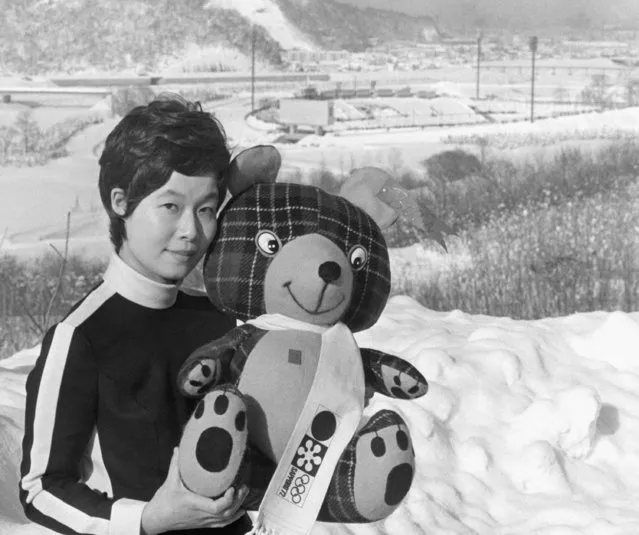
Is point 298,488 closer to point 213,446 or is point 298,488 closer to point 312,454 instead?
point 312,454

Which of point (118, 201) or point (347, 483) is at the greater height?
point (118, 201)

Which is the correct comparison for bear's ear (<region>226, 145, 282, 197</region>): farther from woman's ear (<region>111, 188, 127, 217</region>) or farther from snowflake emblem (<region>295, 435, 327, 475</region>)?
snowflake emblem (<region>295, 435, 327, 475</region>)

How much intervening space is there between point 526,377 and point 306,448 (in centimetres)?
216

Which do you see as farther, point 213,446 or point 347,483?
point 347,483

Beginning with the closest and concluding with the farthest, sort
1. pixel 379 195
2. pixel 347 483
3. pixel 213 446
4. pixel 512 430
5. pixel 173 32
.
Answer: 1. pixel 213 446
2. pixel 347 483
3. pixel 379 195
4. pixel 512 430
5. pixel 173 32

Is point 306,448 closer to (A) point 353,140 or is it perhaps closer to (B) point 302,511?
(B) point 302,511

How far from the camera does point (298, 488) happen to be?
1.18 meters

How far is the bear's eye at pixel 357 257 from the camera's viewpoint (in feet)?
4.17

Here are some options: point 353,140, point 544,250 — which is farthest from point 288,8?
point 544,250

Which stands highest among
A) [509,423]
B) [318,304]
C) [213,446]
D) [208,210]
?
[208,210]

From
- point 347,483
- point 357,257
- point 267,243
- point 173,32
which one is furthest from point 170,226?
point 173,32

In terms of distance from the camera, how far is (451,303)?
5.02m

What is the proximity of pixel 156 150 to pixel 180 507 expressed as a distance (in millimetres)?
373

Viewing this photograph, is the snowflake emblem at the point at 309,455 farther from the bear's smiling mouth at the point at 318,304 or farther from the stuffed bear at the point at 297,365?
the bear's smiling mouth at the point at 318,304
